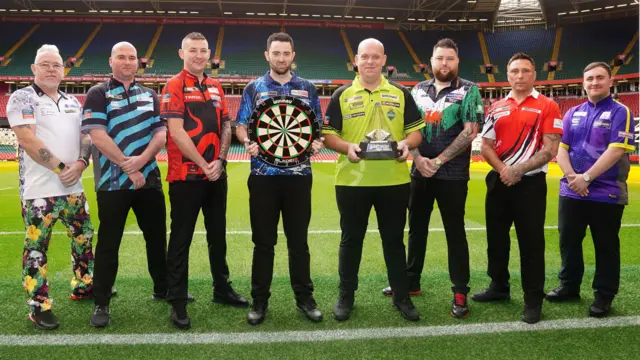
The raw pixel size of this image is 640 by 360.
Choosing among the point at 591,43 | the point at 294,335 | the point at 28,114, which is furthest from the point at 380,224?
the point at 591,43

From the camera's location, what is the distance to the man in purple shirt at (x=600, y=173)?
3.87m

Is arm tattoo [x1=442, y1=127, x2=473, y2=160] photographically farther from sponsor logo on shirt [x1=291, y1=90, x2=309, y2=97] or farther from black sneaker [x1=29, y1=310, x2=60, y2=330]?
black sneaker [x1=29, y1=310, x2=60, y2=330]

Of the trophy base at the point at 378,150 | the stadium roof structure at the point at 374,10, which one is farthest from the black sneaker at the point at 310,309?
the stadium roof structure at the point at 374,10

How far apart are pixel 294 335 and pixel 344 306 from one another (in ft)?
1.80

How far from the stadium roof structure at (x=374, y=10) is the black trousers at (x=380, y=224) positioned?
106 feet

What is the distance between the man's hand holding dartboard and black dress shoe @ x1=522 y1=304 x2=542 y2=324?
2.14 m

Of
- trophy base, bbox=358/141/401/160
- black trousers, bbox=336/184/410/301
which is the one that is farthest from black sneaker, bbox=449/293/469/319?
trophy base, bbox=358/141/401/160

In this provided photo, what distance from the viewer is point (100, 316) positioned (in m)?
3.65

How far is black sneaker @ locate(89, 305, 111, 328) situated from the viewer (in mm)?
3613

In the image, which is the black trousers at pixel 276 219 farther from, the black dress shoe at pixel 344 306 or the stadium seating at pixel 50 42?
the stadium seating at pixel 50 42

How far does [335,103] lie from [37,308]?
2855 millimetres

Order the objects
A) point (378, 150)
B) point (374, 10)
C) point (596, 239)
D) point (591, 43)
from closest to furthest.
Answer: point (378, 150), point (596, 239), point (374, 10), point (591, 43)

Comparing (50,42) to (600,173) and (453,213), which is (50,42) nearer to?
(453,213)

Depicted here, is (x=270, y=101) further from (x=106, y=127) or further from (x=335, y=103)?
(x=106, y=127)
